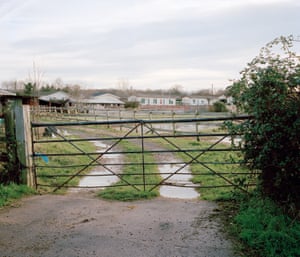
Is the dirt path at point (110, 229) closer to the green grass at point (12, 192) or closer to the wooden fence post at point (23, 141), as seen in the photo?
the green grass at point (12, 192)

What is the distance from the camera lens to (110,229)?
3799mm

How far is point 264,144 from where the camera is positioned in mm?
3607

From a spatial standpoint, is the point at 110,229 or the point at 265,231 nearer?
the point at 265,231

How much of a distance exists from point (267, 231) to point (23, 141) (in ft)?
15.0

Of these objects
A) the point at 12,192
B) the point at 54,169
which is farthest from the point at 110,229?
the point at 54,169

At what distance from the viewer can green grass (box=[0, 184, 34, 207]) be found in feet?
16.5

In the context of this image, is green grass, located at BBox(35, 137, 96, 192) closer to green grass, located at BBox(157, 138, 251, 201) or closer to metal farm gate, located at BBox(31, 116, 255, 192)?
metal farm gate, located at BBox(31, 116, 255, 192)

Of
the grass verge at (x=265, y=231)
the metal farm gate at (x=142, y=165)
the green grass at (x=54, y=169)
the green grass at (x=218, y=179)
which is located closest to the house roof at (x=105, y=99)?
the green grass at (x=54, y=169)

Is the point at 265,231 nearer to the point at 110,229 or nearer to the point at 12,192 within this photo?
the point at 110,229

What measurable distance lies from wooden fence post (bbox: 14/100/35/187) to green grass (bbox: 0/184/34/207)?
0.58 feet

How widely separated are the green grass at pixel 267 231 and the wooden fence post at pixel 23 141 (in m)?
4.05

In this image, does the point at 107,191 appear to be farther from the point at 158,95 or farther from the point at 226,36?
the point at 158,95

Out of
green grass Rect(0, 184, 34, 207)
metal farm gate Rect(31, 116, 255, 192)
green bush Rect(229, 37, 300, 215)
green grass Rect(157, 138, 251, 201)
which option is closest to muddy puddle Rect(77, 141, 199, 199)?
metal farm gate Rect(31, 116, 255, 192)

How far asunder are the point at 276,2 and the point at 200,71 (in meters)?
14.7
